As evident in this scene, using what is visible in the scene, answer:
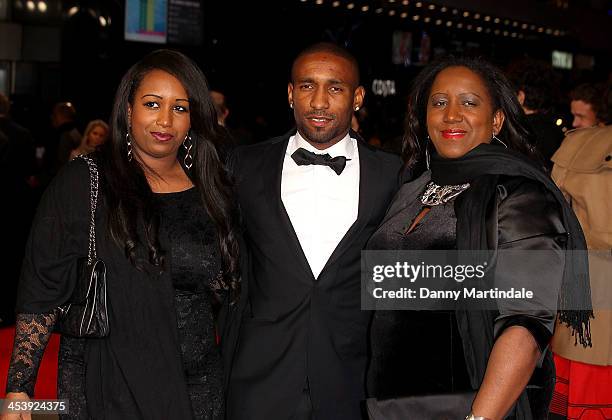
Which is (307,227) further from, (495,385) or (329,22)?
(329,22)

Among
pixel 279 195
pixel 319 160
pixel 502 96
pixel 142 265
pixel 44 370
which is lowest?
pixel 44 370

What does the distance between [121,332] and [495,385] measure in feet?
3.98

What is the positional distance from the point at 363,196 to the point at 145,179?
0.80 metres

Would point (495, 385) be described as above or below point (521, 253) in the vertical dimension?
below

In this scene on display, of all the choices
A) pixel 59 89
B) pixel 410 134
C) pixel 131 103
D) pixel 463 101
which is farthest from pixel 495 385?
pixel 59 89

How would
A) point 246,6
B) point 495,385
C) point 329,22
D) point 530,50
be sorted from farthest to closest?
point 530,50 < point 329,22 < point 246,6 < point 495,385

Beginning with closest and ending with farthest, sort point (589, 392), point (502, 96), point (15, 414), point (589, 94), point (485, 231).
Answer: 1. point (485, 231)
2. point (15, 414)
3. point (502, 96)
4. point (589, 392)
5. point (589, 94)

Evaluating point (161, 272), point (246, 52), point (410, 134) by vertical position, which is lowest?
point (161, 272)

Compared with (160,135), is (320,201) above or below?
below

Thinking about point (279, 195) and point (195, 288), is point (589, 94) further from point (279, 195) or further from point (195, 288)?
point (195, 288)

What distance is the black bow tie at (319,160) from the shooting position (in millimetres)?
2893

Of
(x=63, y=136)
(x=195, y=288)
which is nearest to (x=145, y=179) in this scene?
(x=195, y=288)

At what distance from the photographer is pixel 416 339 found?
245cm

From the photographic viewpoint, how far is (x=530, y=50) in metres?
17.1
